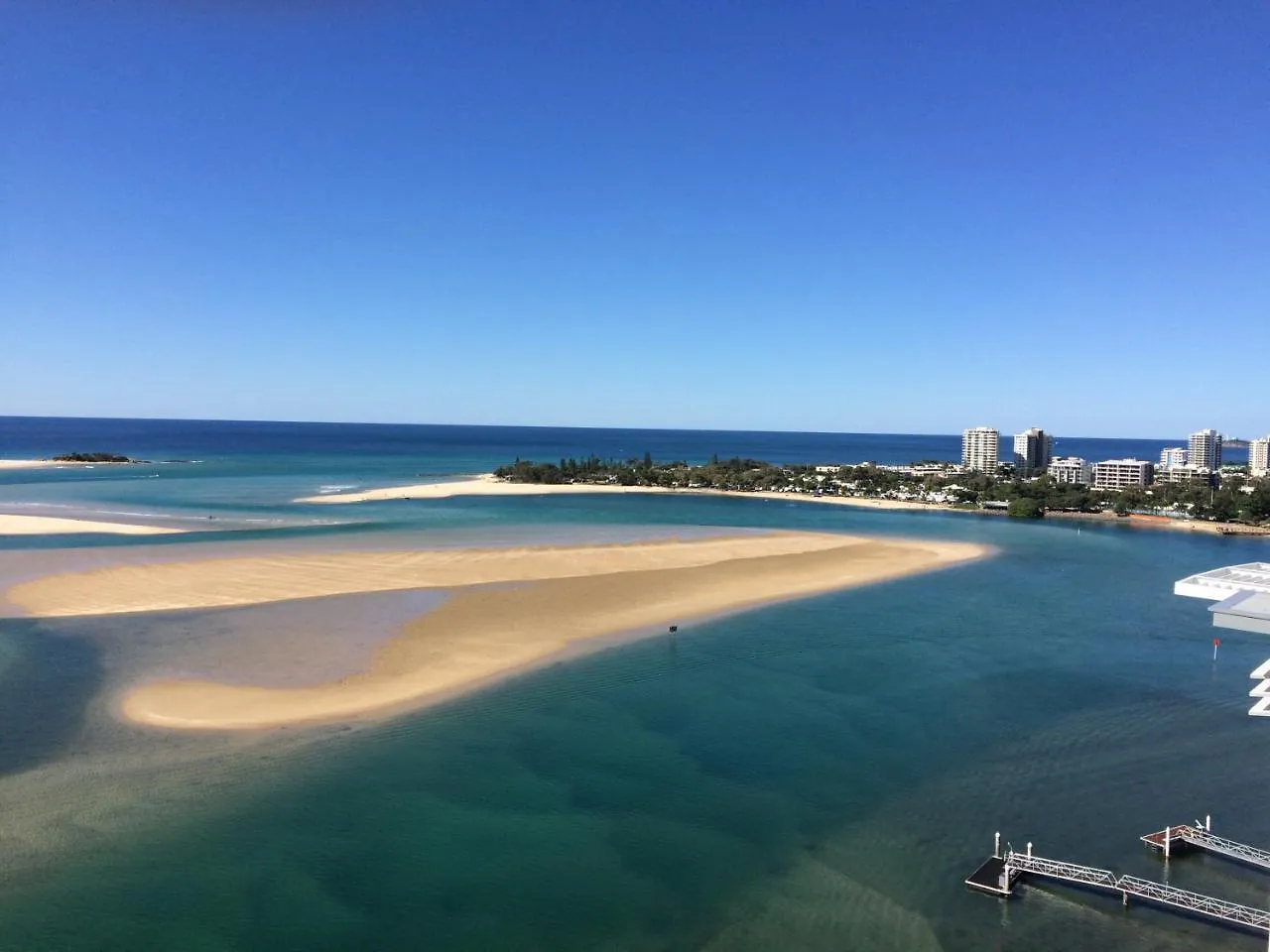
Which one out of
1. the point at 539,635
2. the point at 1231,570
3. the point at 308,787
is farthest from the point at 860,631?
the point at 308,787

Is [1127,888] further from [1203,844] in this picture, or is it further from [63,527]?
[63,527]

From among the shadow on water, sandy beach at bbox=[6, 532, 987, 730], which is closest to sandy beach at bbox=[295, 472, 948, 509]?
sandy beach at bbox=[6, 532, 987, 730]

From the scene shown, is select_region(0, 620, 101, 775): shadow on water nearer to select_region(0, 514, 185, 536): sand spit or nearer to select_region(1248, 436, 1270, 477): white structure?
select_region(0, 514, 185, 536): sand spit

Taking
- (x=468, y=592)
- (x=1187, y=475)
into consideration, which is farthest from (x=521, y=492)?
(x=1187, y=475)

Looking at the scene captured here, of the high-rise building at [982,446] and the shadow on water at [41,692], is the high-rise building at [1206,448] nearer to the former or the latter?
the high-rise building at [982,446]

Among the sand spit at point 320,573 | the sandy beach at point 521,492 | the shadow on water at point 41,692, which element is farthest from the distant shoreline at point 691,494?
the shadow on water at point 41,692

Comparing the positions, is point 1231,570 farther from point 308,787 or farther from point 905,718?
point 308,787
